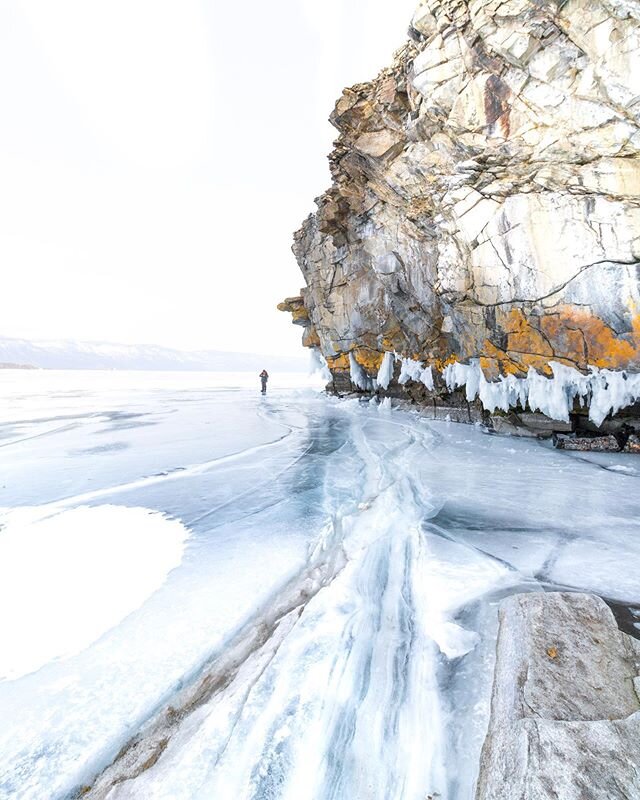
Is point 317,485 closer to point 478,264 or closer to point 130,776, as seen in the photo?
point 130,776

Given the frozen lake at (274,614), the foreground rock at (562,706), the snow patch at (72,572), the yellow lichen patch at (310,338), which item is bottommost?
the snow patch at (72,572)

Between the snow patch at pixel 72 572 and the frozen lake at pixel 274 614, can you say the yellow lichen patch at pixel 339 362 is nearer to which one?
the frozen lake at pixel 274 614

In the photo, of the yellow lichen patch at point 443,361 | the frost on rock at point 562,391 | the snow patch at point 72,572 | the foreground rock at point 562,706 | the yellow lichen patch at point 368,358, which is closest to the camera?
the foreground rock at point 562,706

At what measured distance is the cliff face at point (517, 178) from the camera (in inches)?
359

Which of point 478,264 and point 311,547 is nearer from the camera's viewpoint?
point 311,547

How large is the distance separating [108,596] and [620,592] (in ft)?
16.7

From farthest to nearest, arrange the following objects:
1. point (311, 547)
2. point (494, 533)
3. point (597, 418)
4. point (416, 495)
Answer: point (597, 418) < point (416, 495) < point (494, 533) < point (311, 547)

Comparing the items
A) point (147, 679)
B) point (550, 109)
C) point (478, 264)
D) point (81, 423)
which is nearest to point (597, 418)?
point (478, 264)

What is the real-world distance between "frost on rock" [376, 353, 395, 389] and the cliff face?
5.92 metres

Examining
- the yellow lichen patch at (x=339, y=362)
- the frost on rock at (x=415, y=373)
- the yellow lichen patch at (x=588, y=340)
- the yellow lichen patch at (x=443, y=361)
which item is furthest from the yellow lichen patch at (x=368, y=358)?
the yellow lichen patch at (x=588, y=340)

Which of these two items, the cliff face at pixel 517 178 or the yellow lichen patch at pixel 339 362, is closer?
the cliff face at pixel 517 178

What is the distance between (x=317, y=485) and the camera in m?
7.57

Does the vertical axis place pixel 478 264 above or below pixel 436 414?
above

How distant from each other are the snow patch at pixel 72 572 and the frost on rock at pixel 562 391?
1168cm
